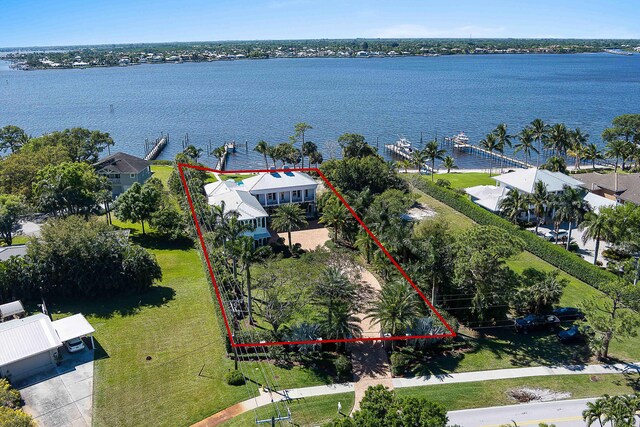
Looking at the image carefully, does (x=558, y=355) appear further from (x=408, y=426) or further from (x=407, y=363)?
(x=408, y=426)

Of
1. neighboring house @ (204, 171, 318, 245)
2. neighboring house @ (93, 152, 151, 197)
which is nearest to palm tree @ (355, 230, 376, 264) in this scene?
neighboring house @ (204, 171, 318, 245)

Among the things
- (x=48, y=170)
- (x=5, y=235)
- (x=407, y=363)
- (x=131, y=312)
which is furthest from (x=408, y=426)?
(x=48, y=170)

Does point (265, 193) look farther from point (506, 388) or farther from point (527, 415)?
point (527, 415)

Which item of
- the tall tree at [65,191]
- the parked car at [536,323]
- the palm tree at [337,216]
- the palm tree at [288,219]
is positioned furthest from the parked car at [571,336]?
the tall tree at [65,191]

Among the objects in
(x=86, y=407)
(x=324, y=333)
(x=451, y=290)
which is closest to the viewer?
(x=86, y=407)

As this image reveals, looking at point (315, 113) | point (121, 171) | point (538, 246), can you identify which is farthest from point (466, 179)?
point (315, 113)

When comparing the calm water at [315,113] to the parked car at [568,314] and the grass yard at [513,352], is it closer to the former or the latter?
the parked car at [568,314]
